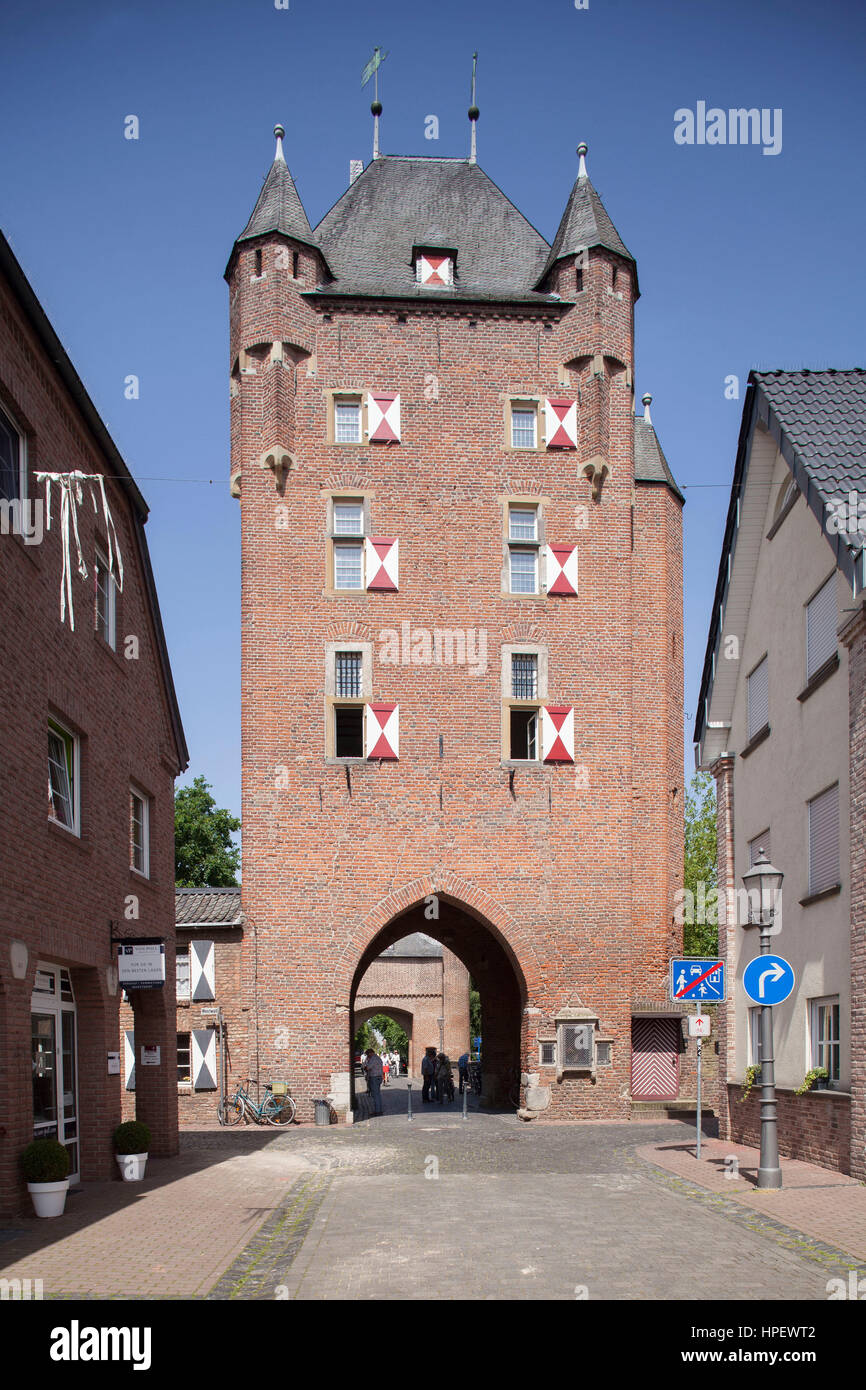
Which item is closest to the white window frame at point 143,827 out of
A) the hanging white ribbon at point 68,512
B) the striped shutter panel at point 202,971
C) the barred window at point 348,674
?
the hanging white ribbon at point 68,512

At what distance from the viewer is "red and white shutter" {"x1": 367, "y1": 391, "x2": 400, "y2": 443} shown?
28.5 meters

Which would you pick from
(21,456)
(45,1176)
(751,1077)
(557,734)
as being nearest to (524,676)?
(557,734)

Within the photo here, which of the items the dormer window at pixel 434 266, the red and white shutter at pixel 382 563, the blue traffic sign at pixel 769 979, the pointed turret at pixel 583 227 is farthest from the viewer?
the dormer window at pixel 434 266

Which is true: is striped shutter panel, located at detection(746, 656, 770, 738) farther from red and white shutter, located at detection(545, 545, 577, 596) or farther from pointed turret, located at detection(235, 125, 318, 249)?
pointed turret, located at detection(235, 125, 318, 249)

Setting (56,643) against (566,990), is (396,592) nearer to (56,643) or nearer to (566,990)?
(566,990)

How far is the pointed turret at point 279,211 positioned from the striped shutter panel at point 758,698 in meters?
14.7

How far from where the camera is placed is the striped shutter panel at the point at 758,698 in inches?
739

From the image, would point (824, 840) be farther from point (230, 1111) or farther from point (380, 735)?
point (230, 1111)

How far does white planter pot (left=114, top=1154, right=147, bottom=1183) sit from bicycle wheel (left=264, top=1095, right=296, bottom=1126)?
1067cm

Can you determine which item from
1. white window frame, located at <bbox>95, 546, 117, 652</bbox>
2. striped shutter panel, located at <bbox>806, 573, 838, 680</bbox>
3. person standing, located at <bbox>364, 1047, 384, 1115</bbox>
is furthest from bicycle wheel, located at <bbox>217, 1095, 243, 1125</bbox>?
striped shutter panel, located at <bbox>806, 573, 838, 680</bbox>

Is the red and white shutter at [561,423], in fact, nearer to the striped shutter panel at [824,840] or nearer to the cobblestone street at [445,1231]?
the striped shutter panel at [824,840]

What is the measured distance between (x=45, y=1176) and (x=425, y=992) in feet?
146

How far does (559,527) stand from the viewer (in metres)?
28.5
